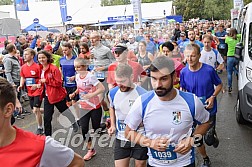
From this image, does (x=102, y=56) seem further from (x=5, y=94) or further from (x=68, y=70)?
(x=5, y=94)

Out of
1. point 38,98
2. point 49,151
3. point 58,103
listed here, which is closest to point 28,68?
point 38,98

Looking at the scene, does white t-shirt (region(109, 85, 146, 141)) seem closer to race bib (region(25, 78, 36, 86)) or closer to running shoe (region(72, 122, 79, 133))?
running shoe (region(72, 122, 79, 133))

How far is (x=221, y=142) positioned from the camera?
5910 mm

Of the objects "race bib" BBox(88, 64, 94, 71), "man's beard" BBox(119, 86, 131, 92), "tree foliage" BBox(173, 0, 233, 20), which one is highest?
"tree foliage" BBox(173, 0, 233, 20)

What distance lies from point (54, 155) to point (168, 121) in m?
1.06

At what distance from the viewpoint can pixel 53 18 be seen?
43781mm

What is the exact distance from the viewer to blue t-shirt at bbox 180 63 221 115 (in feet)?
15.1

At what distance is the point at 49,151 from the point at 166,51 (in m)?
4.47

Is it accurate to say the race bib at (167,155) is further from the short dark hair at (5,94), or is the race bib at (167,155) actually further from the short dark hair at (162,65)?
the short dark hair at (5,94)

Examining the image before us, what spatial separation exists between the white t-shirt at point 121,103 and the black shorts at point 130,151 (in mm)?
76

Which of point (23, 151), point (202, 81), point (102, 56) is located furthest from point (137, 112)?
point (102, 56)

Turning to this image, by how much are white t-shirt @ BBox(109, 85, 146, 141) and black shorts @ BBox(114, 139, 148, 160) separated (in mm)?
76

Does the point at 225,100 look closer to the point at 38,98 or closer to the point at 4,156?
the point at 38,98

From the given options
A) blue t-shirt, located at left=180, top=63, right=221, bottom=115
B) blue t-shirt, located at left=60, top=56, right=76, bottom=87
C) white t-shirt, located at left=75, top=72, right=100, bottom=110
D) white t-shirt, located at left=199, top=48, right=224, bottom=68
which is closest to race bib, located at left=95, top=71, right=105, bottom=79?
blue t-shirt, located at left=60, top=56, right=76, bottom=87
